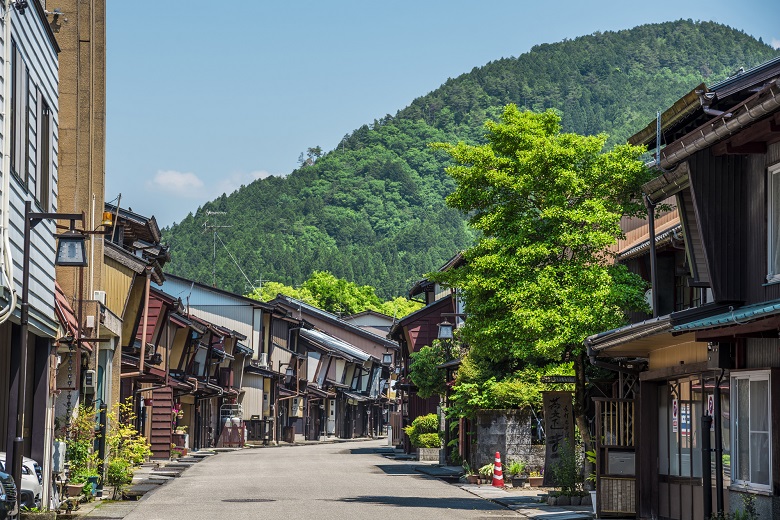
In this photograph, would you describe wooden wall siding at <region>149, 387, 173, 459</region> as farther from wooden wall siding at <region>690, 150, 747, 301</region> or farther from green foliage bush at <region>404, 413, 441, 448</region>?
wooden wall siding at <region>690, 150, 747, 301</region>

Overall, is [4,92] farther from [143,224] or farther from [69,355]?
[143,224]

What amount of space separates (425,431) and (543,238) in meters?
26.3

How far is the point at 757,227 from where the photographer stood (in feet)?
51.3

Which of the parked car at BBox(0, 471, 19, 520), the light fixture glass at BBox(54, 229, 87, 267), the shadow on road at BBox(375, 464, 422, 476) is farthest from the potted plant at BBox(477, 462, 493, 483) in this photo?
the parked car at BBox(0, 471, 19, 520)

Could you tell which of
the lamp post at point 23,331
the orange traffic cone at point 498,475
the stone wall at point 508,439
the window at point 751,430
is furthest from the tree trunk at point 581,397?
the lamp post at point 23,331

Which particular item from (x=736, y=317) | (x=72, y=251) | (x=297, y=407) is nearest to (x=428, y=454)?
(x=72, y=251)

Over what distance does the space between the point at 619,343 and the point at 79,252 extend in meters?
8.88

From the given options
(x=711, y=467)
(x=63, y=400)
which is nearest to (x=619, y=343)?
(x=711, y=467)

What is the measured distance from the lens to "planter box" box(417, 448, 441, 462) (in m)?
49.4

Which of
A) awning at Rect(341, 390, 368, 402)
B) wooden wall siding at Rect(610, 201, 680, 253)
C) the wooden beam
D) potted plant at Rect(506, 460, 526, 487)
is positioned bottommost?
potted plant at Rect(506, 460, 526, 487)

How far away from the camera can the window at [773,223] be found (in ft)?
49.4

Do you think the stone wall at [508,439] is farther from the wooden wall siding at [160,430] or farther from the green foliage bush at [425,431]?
the wooden wall siding at [160,430]

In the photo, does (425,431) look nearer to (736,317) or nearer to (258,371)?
(258,371)

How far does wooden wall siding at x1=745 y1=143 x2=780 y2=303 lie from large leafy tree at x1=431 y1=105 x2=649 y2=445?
30.0 feet
